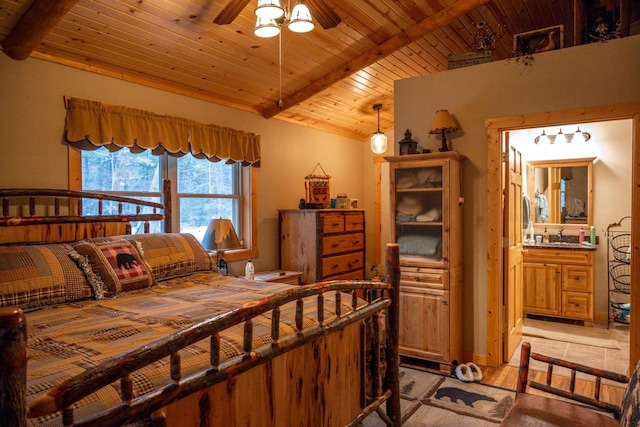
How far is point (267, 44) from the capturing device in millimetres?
3529

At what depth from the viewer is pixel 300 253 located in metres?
4.74

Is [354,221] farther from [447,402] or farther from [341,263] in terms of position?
[447,402]

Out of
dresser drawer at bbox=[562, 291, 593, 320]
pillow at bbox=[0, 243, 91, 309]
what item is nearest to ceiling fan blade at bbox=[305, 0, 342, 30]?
pillow at bbox=[0, 243, 91, 309]

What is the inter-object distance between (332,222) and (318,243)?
0.35 meters

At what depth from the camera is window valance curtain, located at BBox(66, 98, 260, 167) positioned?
121 inches

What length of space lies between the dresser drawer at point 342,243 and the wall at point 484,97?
4.82 feet

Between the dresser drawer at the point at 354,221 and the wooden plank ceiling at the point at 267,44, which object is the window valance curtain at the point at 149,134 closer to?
the wooden plank ceiling at the point at 267,44

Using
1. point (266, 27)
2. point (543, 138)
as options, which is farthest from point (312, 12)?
point (543, 138)

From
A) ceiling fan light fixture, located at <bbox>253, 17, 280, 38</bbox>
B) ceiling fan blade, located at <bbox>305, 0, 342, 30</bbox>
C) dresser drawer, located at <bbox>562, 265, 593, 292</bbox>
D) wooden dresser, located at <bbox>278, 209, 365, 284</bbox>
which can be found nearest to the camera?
ceiling fan light fixture, located at <bbox>253, 17, 280, 38</bbox>

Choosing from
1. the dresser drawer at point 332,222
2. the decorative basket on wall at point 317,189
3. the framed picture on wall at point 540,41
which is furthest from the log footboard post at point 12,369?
the decorative basket on wall at point 317,189

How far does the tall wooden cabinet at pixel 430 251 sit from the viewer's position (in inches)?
131

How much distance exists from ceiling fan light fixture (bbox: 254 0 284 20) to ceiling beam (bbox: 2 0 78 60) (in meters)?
1.17

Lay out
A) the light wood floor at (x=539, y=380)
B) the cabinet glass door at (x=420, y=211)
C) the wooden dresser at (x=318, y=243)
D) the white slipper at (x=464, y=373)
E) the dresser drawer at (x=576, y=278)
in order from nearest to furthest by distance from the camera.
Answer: the light wood floor at (x=539, y=380)
the white slipper at (x=464, y=373)
the cabinet glass door at (x=420, y=211)
the dresser drawer at (x=576, y=278)
the wooden dresser at (x=318, y=243)

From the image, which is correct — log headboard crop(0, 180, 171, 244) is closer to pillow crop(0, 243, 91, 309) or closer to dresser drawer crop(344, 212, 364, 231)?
pillow crop(0, 243, 91, 309)
